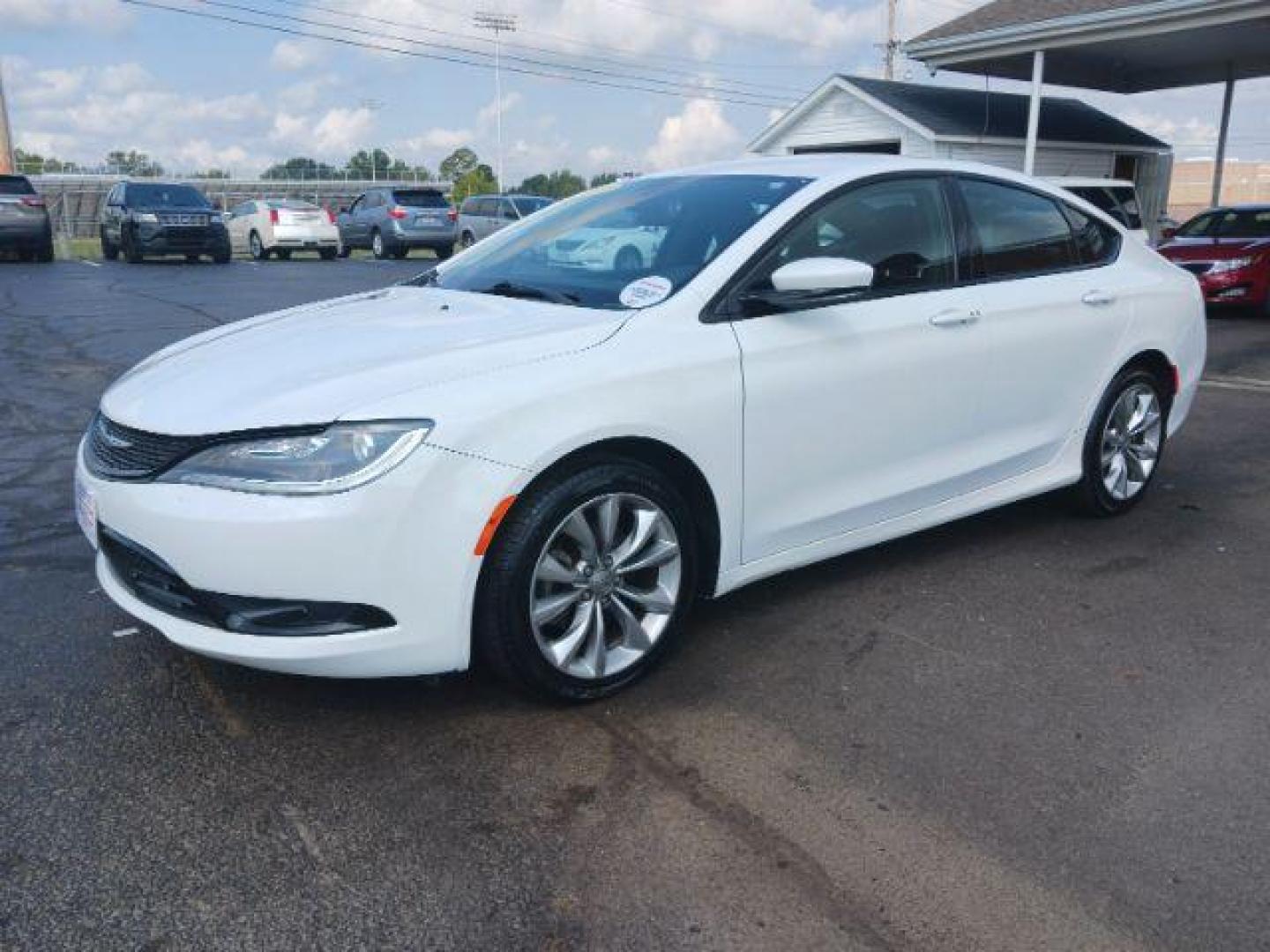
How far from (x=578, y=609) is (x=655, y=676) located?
0.43 metres

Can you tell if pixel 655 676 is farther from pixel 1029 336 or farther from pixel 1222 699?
pixel 1029 336

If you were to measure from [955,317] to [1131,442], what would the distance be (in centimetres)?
152

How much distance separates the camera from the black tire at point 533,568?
2918mm

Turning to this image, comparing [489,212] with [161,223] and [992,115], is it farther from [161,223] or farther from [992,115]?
[992,115]

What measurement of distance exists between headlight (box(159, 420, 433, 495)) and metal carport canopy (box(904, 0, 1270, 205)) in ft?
48.6

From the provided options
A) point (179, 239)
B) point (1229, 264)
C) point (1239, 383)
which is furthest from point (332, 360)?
point (179, 239)

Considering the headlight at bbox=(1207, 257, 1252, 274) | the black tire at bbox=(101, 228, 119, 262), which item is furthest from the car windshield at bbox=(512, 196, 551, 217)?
the headlight at bbox=(1207, 257, 1252, 274)

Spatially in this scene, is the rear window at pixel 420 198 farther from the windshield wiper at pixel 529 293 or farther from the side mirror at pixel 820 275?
the side mirror at pixel 820 275

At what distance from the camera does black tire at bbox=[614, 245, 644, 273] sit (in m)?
3.69

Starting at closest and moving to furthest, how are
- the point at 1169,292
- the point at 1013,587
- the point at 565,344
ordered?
the point at 565,344, the point at 1013,587, the point at 1169,292

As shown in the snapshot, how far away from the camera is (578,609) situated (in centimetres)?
314

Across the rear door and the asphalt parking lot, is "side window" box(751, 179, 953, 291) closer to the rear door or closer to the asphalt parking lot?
the rear door

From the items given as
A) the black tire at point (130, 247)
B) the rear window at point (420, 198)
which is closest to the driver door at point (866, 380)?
the black tire at point (130, 247)

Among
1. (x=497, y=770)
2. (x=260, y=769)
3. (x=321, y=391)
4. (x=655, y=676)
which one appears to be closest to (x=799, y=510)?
(x=655, y=676)
